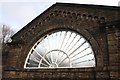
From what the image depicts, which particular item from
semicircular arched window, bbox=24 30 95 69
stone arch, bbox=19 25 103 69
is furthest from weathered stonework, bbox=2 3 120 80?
semicircular arched window, bbox=24 30 95 69

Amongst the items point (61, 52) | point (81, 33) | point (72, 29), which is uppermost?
point (72, 29)

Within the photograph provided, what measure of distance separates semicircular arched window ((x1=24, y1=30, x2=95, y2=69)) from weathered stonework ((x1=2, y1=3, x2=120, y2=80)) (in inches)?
12.9

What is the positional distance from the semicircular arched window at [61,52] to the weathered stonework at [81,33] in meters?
0.33

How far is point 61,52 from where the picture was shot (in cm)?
1320

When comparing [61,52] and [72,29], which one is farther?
[61,52]

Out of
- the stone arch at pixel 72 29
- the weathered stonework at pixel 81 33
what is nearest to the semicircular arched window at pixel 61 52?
the stone arch at pixel 72 29

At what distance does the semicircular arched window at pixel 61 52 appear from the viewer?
1265 cm

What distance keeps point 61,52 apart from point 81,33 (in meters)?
1.65

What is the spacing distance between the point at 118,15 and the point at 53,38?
4.08 m

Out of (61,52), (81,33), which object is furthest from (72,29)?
(61,52)

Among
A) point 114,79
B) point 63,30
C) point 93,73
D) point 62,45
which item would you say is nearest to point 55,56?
point 62,45

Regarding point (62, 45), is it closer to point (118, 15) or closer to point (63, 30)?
point (63, 30)

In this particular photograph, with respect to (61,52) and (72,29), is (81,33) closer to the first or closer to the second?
(72,29)

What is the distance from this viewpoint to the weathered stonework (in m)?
11.7
